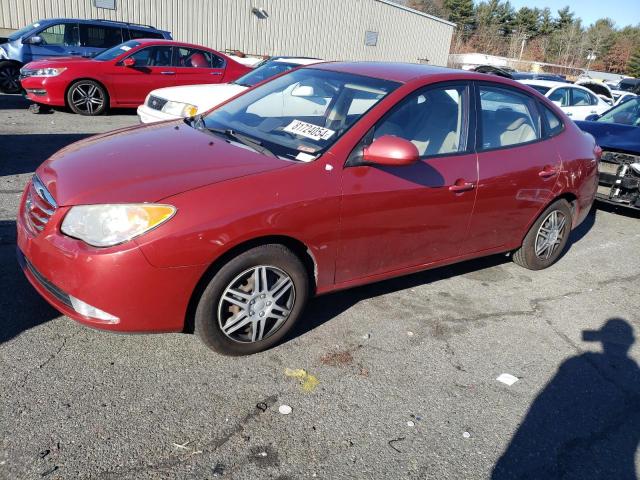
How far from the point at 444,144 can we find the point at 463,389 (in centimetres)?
172

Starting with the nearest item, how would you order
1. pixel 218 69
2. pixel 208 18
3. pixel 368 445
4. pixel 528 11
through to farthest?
1. pixel 368 445
2. pixel 218 69
3. pixel 208 18
4. pixel 528 11

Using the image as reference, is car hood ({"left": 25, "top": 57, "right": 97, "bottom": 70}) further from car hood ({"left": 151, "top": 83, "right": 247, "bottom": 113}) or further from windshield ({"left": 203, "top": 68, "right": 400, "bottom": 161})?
windshield ({"left": 203, "top": 68, "right": 400, "bottom": 161})

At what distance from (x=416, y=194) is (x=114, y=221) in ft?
6.29

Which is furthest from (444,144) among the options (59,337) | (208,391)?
(59,337)

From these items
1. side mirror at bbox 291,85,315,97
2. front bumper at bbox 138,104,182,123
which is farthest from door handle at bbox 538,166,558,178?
front bumper at bbox 138,104,182,123

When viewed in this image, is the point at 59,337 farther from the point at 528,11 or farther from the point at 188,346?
the point at 528,11

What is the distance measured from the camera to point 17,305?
3502 millimetres

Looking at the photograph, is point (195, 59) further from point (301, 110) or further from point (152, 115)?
point (301, 110)

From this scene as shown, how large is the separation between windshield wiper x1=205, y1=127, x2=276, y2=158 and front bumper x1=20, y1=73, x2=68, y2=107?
7501 mm

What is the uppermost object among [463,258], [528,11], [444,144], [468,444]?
[528,11]

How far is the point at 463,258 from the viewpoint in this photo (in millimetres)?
4332

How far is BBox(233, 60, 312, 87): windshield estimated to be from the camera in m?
9.19

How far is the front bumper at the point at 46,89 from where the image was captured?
9.91m

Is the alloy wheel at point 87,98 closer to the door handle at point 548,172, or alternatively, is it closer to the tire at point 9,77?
the tire at point 9,77
